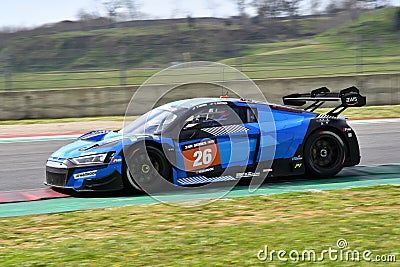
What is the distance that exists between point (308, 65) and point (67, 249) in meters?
17.2

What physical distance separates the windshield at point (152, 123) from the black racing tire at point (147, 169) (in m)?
0.36

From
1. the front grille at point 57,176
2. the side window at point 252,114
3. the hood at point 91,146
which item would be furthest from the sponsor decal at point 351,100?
the front grille at point 57,176

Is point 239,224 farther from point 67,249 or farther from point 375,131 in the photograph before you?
point 375,131

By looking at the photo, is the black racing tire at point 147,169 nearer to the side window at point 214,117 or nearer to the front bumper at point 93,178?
the front bumper at point 93,178

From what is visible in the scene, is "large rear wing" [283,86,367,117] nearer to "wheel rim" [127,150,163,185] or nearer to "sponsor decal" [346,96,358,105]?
"sponsor decal" [346,96,358,105]

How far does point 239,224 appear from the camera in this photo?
6.76 meters

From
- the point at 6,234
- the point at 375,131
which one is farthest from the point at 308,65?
the point at 6,234

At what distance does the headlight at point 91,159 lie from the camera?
848 cm

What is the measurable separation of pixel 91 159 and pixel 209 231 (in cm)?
267

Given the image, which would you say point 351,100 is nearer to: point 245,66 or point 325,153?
point 325,153

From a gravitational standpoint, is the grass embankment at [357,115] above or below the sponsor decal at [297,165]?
above

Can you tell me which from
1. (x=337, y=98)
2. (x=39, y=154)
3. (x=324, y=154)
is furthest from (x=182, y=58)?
(x=324, y=154)

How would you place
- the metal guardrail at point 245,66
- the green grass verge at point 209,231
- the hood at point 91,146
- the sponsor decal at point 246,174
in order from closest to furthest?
1. the green grass verge at point 209,231
2. the hood at point 91,146
3. the sponsor decal at point 246,174
4. the metal guardrail at point 245,66

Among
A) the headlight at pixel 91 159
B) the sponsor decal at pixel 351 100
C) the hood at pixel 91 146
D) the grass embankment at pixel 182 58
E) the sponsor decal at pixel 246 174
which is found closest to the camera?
the headlight at pixel 91 159
